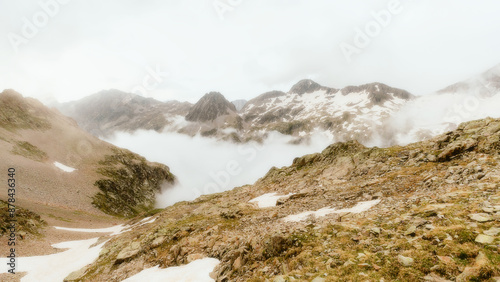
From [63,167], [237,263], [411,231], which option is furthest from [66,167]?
[411,231]

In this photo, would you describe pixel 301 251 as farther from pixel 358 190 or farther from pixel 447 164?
pixel 447 164

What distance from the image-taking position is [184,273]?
64.2ft

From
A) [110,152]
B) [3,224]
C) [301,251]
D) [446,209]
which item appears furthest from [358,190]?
[110,152]

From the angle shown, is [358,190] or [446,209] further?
[358,190]

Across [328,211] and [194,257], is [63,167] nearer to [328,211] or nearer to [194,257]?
[194,257]

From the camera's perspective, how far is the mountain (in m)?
95.1

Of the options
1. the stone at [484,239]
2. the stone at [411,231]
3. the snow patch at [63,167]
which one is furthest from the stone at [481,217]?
the snow patch at [63,167]

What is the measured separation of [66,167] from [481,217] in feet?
516

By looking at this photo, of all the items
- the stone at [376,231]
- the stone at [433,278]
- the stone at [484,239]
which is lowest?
the stone at [433,278]

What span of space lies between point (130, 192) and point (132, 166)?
2560 centimetres

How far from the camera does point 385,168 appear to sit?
32.3m

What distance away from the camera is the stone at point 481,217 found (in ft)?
38.0

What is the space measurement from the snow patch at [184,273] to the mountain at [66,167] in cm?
6952

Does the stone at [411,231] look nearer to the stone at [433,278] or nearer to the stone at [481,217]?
the stone at [481,217]
